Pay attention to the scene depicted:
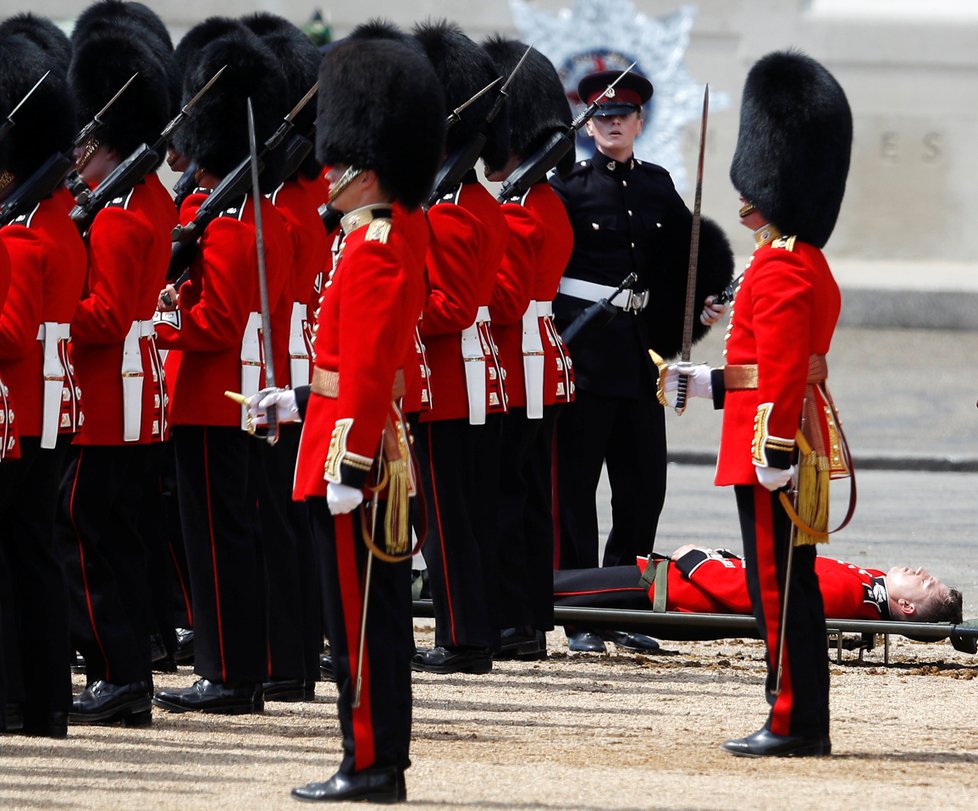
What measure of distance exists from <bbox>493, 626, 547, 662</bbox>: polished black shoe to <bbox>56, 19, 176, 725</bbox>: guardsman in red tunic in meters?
1.36

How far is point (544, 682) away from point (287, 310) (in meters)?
1.35

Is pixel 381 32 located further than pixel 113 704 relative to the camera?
Yes

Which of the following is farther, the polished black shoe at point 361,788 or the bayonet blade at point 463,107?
the bayonet blade at point 463,107

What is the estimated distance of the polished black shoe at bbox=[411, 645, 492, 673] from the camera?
6.32m

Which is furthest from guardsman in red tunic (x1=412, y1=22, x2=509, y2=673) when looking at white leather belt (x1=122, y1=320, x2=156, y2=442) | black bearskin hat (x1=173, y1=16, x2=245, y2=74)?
white leather belt (x1=122, y1=320, x2=156, y2=442)

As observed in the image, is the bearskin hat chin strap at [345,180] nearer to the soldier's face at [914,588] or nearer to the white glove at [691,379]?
the white glove at [691,379]

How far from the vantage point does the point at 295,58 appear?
251 inches

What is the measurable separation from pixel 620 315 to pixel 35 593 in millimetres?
2630

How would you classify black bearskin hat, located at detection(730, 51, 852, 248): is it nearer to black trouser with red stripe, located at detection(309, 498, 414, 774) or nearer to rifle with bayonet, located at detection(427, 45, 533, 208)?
rifle with bayonet, located at detection(427, 45, 533, 208)

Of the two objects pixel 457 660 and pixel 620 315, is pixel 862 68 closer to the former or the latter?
pixel 620 315

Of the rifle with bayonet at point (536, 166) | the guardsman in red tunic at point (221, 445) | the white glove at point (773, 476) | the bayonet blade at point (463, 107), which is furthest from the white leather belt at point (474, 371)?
the white glove at point (773, 476)

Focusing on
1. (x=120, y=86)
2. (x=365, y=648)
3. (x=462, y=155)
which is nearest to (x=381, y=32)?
(x=462, y=155)

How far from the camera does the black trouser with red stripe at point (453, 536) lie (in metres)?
6.26

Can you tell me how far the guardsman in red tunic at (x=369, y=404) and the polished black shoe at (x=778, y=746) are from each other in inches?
36.1
